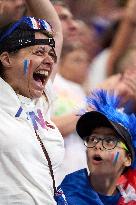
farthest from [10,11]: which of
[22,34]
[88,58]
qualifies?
[88,58]

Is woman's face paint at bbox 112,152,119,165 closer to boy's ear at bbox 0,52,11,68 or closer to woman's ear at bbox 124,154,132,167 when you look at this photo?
woman's ear at bbox 124,154,132,167

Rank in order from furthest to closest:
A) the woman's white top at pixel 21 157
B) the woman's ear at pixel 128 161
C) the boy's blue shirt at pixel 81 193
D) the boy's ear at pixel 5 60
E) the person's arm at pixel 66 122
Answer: the person's arm at pixel 66 122 < the woman's ear at pixel 128 161 < the boy's blue shirt at pixel 81 193 < the boy's ear at pixel 5 60 < the woman's white top at pixel 21 157

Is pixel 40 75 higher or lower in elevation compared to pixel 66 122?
higher

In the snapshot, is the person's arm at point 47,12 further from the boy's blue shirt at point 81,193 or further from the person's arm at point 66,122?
the boy's blue shirt at point 81,193

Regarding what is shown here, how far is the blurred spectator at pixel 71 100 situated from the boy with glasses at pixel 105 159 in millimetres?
357

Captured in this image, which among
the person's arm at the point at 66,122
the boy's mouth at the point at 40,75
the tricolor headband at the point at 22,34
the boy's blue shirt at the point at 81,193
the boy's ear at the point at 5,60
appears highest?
the tricolor headband at the point at 22,34

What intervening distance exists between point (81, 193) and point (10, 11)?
34.8 inches

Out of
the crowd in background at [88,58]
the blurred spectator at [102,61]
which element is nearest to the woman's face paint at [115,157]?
the crowd in background at [88,58]

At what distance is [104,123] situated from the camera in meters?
3.05

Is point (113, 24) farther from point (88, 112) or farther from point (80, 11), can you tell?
point (88, 112)

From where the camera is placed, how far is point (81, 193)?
116 inches

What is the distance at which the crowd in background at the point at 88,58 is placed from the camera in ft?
12.4

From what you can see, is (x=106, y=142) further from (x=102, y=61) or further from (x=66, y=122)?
(x=102, y=61)

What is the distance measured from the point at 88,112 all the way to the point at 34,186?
22.3 inches
